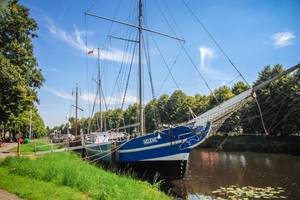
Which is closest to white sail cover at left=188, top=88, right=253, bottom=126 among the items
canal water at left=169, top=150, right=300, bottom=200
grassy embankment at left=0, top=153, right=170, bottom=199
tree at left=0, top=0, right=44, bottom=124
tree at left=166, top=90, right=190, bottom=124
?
canal water at left=169, top=150, right=300, bottom=200

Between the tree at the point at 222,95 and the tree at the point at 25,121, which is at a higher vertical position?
the tree at the point at 222,95

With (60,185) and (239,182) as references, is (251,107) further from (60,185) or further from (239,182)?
(60,185)

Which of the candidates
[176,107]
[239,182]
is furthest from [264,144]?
[176,107]

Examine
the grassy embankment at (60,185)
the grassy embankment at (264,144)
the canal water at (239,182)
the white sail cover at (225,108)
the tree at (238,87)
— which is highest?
the tree at (238,87)

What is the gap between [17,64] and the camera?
27094 mm

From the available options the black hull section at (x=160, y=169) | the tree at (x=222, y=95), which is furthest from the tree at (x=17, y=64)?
the tree at (x=222, y=95)

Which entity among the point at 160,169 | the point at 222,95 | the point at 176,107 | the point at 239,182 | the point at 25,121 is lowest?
the point at 239,182

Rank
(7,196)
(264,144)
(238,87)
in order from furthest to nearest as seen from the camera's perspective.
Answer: (238,87) → (264,144) → (7,196)

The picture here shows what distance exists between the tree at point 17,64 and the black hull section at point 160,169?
12295mm

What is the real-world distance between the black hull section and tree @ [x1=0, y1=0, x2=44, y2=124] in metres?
12.3

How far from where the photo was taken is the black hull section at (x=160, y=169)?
19.7 m

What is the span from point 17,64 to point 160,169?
1694cm

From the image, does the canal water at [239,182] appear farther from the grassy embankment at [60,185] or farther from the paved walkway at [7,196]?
the paved walkway at [7,196]

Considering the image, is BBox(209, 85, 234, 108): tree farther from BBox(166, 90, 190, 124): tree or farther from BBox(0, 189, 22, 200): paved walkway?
BBox(0, 189, 22, 200): paved walkway
